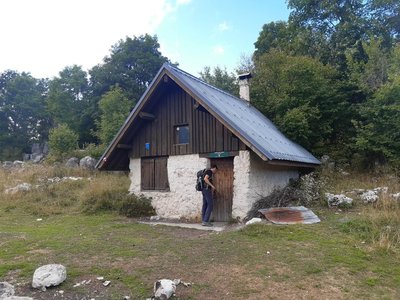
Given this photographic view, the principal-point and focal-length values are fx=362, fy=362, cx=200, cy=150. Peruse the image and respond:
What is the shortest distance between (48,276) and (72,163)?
64.4 feet

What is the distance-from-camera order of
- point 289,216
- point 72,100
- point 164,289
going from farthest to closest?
point 72,100
point 289,216
point 164,289

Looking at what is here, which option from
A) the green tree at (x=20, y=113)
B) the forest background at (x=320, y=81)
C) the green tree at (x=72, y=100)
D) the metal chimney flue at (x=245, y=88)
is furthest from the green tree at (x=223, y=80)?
the green tree at (x=20, y=113)

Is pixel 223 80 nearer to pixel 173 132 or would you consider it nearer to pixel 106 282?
pixel 173 132

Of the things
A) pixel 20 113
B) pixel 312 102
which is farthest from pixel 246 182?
pixel 20 113

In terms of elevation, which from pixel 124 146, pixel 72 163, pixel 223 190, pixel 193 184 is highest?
pixel 124 146

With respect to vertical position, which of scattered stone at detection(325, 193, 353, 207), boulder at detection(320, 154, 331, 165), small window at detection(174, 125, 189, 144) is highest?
small window at detection(174, 125, 189, 144)

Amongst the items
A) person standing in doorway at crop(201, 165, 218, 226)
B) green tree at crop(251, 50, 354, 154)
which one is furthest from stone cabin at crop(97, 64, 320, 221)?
green tree at crop(251, 50, 354, 154)

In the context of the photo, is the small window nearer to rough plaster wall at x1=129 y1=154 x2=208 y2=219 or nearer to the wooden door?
rough plaster wall at x1=129 y1=154 x2=208 y2=219

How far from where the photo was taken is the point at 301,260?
22.5ft

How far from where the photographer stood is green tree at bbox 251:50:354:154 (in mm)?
19000

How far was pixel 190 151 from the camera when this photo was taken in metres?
12.6

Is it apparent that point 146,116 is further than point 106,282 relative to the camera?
Answer: Yes

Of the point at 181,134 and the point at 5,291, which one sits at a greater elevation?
the point at 181,134

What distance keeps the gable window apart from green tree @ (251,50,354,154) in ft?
24.5
